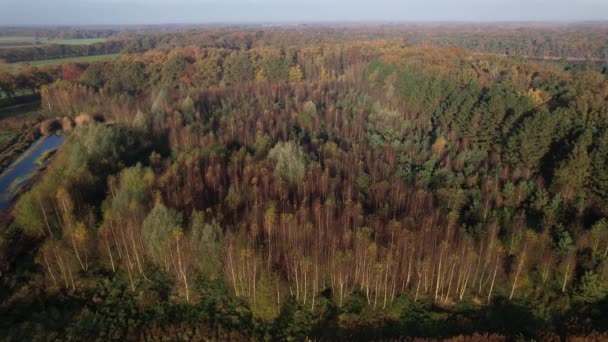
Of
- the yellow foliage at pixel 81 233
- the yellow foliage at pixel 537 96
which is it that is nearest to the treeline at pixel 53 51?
the yellow foliage at pixel 81 233

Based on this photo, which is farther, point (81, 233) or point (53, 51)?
point (53, 51)

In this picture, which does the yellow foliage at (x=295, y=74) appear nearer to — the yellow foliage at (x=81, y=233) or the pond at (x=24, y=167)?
the pond at (x=24, y=167)

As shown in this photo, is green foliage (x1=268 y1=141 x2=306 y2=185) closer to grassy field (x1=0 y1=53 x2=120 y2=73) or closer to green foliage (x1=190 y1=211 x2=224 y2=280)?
green foliage (x1=190 y1=211 x2=224 y2=280)

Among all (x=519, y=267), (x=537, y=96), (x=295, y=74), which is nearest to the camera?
(x=519, y=267)

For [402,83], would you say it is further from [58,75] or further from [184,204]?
[58,75]

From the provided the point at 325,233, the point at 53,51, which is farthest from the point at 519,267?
the point at 53,51

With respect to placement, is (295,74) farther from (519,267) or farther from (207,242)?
(519,267)
